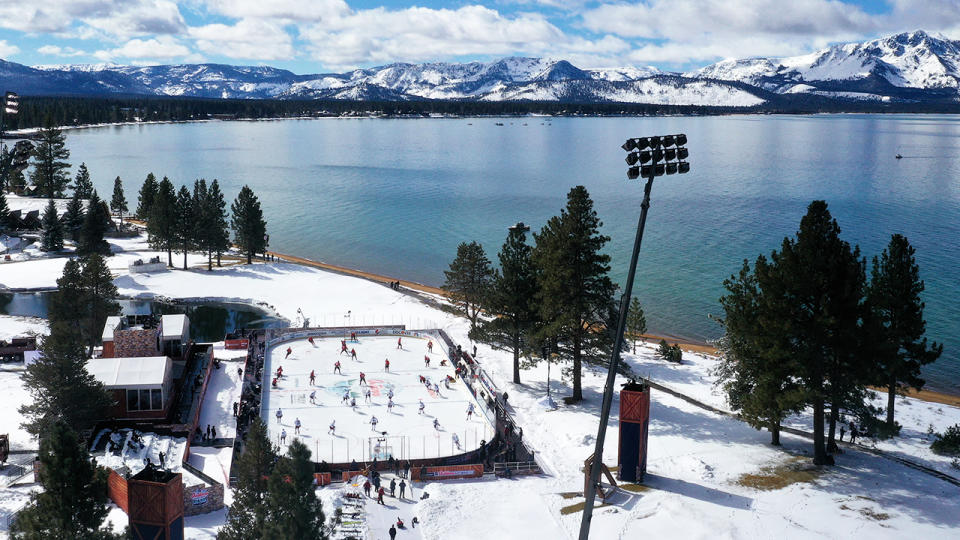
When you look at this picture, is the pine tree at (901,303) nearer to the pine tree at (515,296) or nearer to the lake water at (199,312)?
the pine tree at (515,296)

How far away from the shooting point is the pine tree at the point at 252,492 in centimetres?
1986

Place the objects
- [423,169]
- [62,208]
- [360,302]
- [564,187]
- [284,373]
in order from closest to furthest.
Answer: [284,373] < [360,302] < [62,208] < [564,187] < [423,169]

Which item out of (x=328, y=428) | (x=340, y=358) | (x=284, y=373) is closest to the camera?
(x=328, y=428)

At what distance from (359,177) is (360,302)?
108519mm

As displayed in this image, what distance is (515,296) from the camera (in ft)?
137

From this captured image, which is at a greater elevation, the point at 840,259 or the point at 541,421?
the point at 840,259

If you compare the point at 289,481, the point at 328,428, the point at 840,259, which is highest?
the point at 840,259

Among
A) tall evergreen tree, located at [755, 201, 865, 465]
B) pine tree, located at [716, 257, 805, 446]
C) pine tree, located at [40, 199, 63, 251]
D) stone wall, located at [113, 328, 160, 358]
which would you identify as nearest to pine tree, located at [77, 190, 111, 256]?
pine tree, located at [40, 199, 63, 251]

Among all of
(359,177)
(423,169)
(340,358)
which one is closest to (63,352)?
(340,358)

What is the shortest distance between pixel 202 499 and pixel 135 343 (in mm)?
17721

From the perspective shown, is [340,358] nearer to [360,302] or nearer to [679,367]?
[360,302]

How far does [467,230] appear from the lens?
108 metres

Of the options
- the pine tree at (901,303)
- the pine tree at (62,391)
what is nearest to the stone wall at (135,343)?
the pine tree at (62,391)

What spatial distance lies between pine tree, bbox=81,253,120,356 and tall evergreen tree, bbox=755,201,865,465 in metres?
38.5
